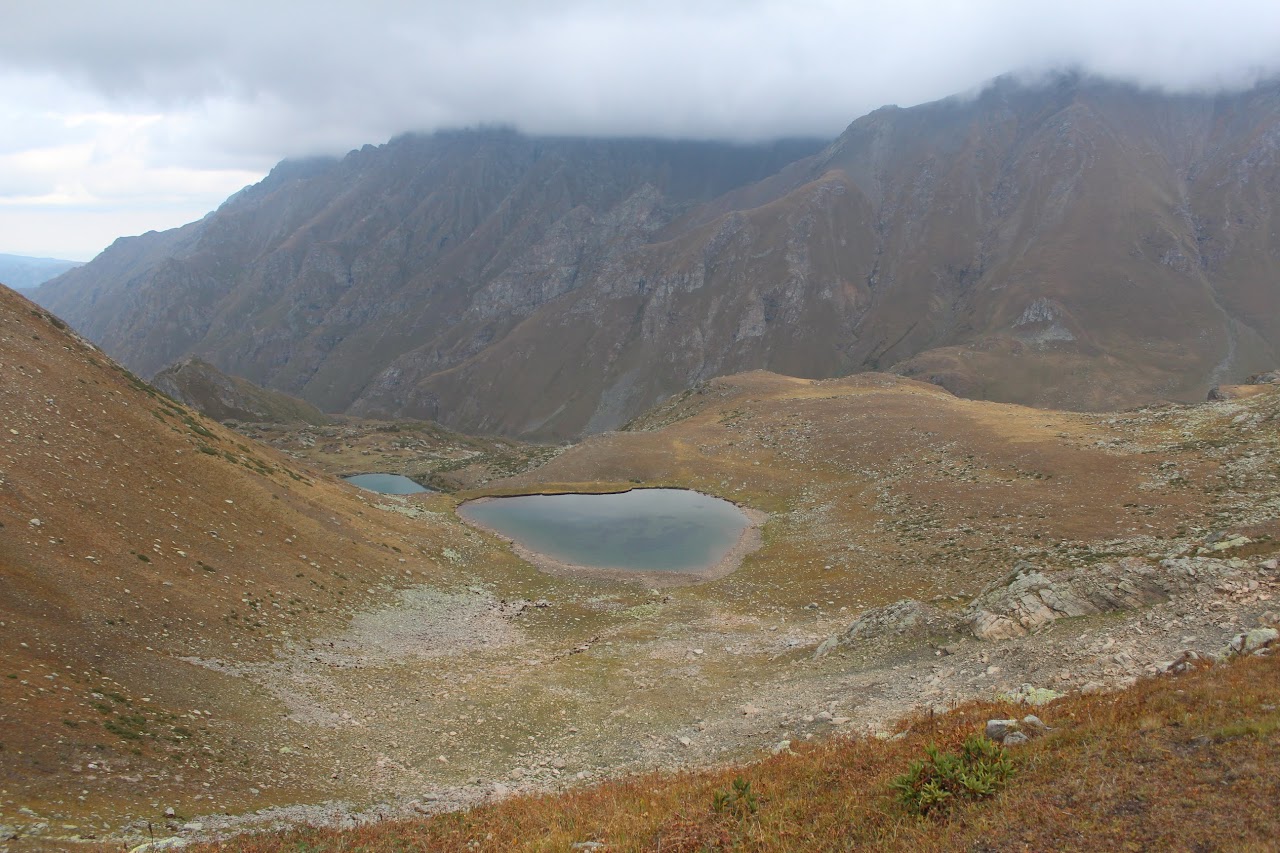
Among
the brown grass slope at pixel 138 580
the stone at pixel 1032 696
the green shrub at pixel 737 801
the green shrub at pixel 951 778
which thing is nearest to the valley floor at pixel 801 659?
the green shrub at pixel 737 801

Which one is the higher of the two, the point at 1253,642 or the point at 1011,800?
the point at 1011,800

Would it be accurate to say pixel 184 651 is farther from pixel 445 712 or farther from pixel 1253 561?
pixel 1253 561

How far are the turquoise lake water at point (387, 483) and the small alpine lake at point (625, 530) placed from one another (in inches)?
1687

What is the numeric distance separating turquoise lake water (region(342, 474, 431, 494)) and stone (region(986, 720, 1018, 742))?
102m

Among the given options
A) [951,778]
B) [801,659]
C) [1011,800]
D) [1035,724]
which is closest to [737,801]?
[951,778]

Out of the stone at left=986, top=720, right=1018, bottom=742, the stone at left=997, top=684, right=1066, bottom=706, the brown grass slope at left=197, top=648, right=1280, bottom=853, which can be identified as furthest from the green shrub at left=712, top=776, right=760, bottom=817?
the stone at left=997, top=684, right=1066, bottom=706

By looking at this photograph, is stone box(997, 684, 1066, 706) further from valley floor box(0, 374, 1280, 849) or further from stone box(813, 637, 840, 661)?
stone box(813, 637, 840, 661)

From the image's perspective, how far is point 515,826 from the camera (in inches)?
572

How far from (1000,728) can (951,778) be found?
2852 millimetres

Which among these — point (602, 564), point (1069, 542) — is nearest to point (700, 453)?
point (602, 564)

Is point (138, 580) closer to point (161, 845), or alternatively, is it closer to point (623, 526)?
point (161, 845)

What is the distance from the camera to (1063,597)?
26.0 metres

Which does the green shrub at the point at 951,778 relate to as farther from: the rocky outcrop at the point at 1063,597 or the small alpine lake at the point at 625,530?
the small alpine lake at the point at 625,530

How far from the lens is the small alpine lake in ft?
175
